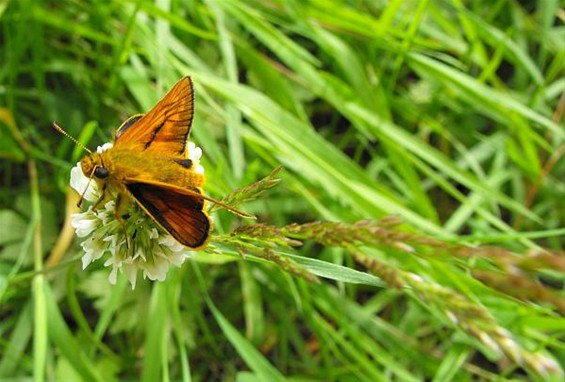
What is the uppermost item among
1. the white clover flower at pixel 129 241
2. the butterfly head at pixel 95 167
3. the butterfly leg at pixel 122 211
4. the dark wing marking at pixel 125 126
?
the dark wing marking at pixel 125 126

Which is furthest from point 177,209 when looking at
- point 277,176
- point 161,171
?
point 277,176

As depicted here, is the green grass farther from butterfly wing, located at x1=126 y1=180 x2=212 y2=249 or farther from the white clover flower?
butterfly wing, located at x1=126 y1=180 x2=212 y2=249

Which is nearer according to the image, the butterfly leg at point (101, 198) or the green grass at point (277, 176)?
the butterfly leg at point (101, 198)

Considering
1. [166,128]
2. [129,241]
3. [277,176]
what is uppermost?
[166,128]

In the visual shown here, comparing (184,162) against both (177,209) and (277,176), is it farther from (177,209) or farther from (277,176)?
(277,176)

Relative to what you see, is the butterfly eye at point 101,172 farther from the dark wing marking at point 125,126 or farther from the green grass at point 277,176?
the green grass at point 277,176

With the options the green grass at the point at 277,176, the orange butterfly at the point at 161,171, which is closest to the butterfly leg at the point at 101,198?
the orange butterfly at the point at 161,171

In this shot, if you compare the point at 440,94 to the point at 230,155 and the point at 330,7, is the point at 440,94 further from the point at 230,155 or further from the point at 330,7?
the point at 230,155

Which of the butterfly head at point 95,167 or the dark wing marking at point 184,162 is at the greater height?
the dark wing marking at point 184,162
